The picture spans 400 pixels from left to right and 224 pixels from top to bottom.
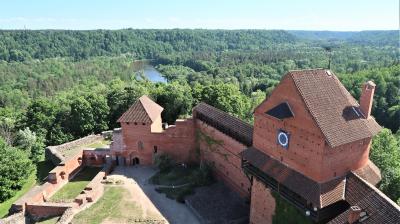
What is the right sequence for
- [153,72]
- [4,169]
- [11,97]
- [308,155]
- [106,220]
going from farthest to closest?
1. [153,72]
2. [11,97]
3. [4,169]
4. [106,220]
5. [308,155]

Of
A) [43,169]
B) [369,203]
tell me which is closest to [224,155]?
[369,203]

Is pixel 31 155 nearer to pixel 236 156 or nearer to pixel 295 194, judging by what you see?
pixel 236 156

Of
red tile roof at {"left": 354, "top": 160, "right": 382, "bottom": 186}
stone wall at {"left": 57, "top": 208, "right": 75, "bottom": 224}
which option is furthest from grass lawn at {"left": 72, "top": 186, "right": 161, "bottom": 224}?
red tile roof at {"left": 354, "top": 160, "right": 382, "bottom": 186}

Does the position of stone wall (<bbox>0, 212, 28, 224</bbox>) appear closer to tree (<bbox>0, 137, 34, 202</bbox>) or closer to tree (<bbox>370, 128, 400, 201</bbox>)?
tree (<bbox>0, 137, 34, 202</bbox>)

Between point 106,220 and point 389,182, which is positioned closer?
point 389,182

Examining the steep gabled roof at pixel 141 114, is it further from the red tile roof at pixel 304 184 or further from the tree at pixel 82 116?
the red tile roof at pixel 304 184

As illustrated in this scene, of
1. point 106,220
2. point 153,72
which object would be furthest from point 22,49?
point 106,220
